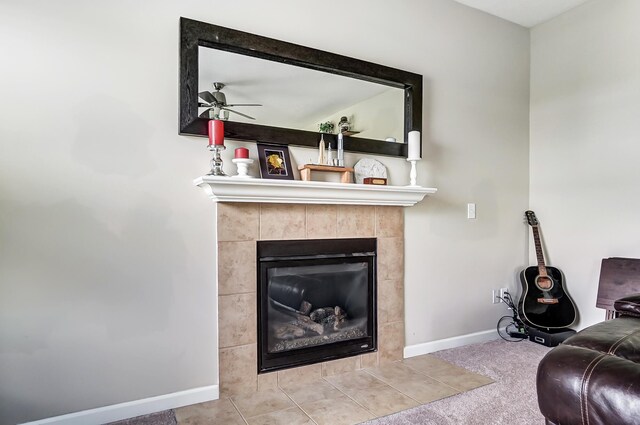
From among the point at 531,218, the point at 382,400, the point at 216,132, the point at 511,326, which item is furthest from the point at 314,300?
the point at 531,218

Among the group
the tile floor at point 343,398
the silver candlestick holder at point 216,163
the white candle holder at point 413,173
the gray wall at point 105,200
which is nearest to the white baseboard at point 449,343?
the tile floor at point 343,398

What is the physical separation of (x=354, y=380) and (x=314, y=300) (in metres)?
0.54

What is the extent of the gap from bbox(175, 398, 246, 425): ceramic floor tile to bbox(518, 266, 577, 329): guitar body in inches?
92.1

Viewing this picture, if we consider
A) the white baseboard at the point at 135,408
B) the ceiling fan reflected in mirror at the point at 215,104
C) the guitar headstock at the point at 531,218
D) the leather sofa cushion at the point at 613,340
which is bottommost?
the white baseboard at the point at 135,408

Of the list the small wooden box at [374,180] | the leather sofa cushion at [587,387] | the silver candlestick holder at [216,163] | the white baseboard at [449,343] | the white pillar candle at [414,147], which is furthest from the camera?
the white baseboard at [449,343]

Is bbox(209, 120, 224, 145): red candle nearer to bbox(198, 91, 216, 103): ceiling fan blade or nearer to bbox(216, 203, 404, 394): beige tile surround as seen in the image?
bbox(198, 91, 216, 103): ceiling fan blade

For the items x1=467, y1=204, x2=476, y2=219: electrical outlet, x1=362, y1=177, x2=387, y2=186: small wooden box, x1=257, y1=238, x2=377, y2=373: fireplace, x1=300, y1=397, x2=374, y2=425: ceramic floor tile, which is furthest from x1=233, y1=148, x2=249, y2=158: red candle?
x1=467, y1=204, x2=476, y2=219: electrical outlet

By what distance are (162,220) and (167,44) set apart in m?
0.93

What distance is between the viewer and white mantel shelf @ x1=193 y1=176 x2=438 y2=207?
2002mm

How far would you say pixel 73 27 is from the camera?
1837 mm

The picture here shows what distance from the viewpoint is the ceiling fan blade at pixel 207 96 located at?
2.09 meters

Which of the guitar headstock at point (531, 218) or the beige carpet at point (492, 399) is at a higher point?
the guitar headstock at point (531, 218)

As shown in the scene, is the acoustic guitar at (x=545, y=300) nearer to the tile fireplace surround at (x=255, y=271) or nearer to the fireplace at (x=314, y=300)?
the tile fireplace surround at (x=255, y=271)

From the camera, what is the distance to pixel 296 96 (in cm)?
237
